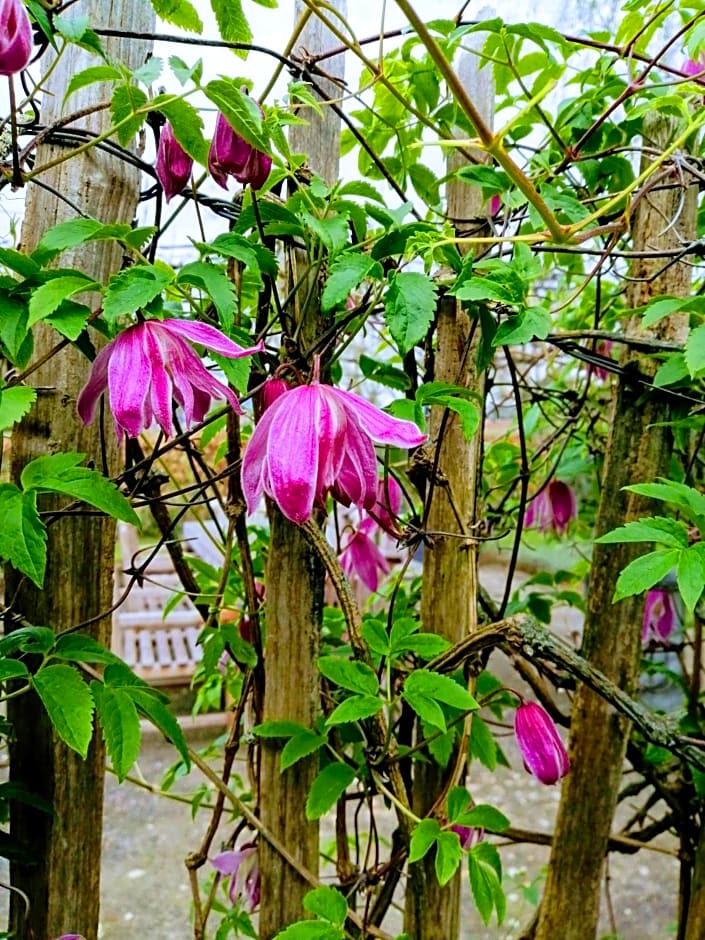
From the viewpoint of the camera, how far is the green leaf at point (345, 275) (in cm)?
52

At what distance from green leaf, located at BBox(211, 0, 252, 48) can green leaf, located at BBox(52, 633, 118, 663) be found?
1.47 feet

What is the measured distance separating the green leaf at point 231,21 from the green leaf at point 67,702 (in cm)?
45

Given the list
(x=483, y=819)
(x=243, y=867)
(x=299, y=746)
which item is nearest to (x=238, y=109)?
(x=299, y=746)

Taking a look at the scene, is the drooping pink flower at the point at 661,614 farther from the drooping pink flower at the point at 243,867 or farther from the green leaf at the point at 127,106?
the green leaf at the point at 127,106

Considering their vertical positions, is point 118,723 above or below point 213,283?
below

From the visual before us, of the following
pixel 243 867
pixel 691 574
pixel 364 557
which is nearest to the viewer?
pixel 691 574

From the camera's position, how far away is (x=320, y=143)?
69 cm

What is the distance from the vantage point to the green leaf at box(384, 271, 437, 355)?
0.52 meters

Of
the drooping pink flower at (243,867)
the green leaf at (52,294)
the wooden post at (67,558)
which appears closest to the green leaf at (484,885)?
the drooping pink flower at (243,867)

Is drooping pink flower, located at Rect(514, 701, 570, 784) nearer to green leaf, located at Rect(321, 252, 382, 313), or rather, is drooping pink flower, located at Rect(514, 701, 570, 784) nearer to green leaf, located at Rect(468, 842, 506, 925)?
green leaf, located at Rect(468, 842, 506, 925)

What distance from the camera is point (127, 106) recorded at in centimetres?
53

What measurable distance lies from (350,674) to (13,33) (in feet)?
1.72

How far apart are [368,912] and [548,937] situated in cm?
26

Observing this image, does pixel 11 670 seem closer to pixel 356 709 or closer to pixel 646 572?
pixel 356 709
